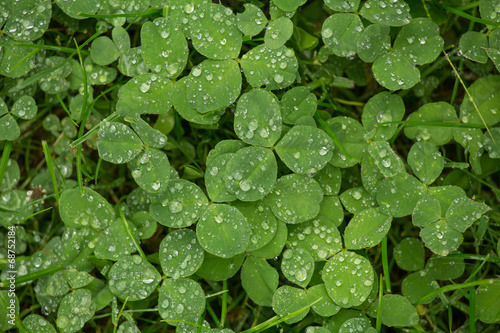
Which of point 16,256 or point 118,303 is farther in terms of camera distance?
point 16,256

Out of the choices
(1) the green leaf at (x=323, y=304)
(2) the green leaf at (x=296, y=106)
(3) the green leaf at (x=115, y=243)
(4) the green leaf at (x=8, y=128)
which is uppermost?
(2) the green leaf at (x=296, y=106)

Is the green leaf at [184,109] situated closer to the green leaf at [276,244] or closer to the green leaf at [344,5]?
the green leaf at [276,244]

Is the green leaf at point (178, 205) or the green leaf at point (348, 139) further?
the green leaf at point (348, 139)

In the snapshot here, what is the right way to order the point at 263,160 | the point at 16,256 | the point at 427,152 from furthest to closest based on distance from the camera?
the point at 16,256, the point at 427,152, the point at 263,160

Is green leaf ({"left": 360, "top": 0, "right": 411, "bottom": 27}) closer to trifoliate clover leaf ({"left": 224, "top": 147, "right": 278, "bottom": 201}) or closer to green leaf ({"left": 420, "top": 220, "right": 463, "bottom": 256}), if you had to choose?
trifoliate clover leaf ({"left": 224, "top": 147, "right": 278, "bottom": 201})

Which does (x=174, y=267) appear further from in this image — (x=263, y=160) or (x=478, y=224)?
(x=478, y=224)

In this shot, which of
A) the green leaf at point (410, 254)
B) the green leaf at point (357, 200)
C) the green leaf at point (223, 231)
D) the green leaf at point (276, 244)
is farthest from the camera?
the green leaf at point (410, 254)

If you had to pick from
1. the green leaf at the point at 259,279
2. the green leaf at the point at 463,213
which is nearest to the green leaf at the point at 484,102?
the green leaf at the point at 463,213

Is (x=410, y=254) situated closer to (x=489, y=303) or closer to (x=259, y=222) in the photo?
(x=489, y=303)

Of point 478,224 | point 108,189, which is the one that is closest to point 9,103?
point 108,189
